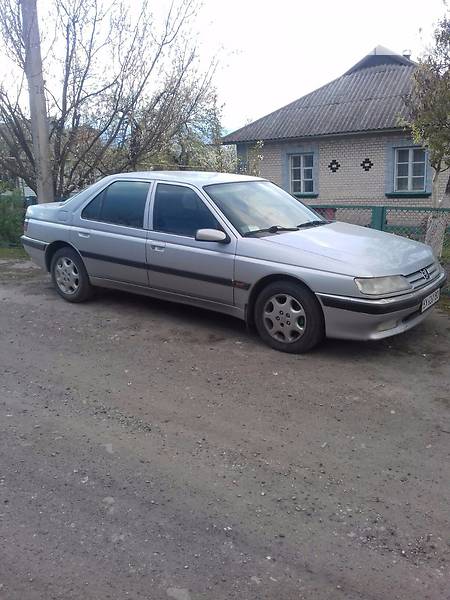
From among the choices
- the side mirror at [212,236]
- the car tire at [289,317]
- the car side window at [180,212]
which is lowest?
the car tire at [289,317]

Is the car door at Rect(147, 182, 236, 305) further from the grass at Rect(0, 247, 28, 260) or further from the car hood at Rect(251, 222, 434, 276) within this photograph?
the grass at Rect(0, 247, 28, 260)

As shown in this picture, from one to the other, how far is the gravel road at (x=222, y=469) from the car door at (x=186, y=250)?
0.58 meters

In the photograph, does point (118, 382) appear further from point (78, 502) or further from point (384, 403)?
point (384, 403)

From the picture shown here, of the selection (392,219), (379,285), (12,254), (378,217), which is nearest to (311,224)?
(379,285)

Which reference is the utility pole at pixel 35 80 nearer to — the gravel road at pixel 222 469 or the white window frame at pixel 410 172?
the gravel road at pixel 222 469

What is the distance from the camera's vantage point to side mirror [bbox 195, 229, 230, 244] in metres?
5.37

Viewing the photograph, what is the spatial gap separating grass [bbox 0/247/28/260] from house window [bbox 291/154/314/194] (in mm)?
11882

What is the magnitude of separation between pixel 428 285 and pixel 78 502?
3.72 m

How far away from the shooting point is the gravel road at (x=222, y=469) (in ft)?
8.16

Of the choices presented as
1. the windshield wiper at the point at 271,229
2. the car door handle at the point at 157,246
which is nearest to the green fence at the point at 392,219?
the windshield wiper at the point at 271,229

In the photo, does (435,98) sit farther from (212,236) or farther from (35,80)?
(35,80)

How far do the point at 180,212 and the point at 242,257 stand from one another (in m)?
1.00

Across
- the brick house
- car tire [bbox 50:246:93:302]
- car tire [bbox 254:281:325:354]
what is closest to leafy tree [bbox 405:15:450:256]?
car tire [bbox 254:281:325:354]

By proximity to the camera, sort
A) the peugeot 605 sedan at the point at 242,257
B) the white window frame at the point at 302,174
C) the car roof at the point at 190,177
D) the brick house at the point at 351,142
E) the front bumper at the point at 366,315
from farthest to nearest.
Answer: the white window frame at the point at 302,174
the brick house at the point at 351,142
the car roof at the point at 190,177
the peugeot 605 sedan at the point at 242,257
the front bumper at the point at 366,315
